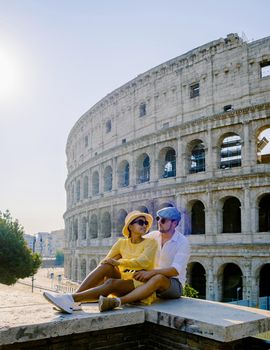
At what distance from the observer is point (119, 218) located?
88.3 feet

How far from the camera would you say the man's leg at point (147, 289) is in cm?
362

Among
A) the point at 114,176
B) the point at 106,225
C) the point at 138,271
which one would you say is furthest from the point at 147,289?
the point at 106,225

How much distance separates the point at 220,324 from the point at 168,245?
1.62 metres

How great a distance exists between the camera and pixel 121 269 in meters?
4.17

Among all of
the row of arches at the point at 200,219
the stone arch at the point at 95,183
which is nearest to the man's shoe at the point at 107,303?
the row of arches at the point at 200,219

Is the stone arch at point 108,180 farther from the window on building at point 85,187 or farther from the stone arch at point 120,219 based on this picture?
the window on building at point 85,187

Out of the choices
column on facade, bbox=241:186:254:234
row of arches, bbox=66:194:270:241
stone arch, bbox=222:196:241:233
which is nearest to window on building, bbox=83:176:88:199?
row of arches, bbox=66:194:270:241

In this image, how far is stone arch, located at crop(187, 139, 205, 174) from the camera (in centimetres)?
2286

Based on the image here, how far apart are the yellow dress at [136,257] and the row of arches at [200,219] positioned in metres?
16.5

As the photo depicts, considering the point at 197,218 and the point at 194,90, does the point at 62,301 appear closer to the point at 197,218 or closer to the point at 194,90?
the point at 197,218

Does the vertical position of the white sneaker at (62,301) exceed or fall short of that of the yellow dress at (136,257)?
it falls short

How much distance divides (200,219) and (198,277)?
3.41 meters

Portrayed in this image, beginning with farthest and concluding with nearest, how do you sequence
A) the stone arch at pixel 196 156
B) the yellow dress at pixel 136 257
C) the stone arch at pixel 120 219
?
the stone arch at pixel 120 219, the stone arch at pixel 196 156, the yellow dress at pixel 136 257

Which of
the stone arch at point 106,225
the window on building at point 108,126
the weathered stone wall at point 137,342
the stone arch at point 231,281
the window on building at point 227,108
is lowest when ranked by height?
the stone arch at point 231,281
